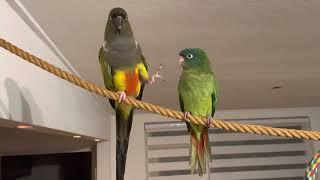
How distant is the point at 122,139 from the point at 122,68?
0.19 m

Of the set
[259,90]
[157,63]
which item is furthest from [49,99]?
[259,90]

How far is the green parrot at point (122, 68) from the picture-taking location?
3.19 feet

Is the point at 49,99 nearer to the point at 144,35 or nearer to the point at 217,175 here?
the point at 144,35

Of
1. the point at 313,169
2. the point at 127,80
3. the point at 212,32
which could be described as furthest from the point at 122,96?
the point at 212,32

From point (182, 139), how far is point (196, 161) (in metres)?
3.04

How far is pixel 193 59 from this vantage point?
1149mm

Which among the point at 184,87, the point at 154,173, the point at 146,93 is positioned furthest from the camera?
the point at 154,173

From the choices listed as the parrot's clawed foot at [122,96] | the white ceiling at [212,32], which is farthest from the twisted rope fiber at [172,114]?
the white ceiling at [212,32]

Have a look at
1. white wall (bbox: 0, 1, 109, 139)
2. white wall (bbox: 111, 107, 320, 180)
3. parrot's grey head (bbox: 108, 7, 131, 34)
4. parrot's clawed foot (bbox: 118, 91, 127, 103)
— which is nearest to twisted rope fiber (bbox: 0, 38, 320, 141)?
parrot's clawed foot (bbox: 118, 91, 127, 103)

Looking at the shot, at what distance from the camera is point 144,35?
176 centimetres

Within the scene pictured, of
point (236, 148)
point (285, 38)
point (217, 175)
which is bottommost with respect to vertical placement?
point (217, 175)

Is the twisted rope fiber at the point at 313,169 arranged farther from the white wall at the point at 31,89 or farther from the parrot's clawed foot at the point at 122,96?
the white wall at the point at 31,89

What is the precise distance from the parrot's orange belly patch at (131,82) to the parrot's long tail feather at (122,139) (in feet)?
0.18

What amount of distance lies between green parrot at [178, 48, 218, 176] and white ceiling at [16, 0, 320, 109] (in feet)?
1.22
